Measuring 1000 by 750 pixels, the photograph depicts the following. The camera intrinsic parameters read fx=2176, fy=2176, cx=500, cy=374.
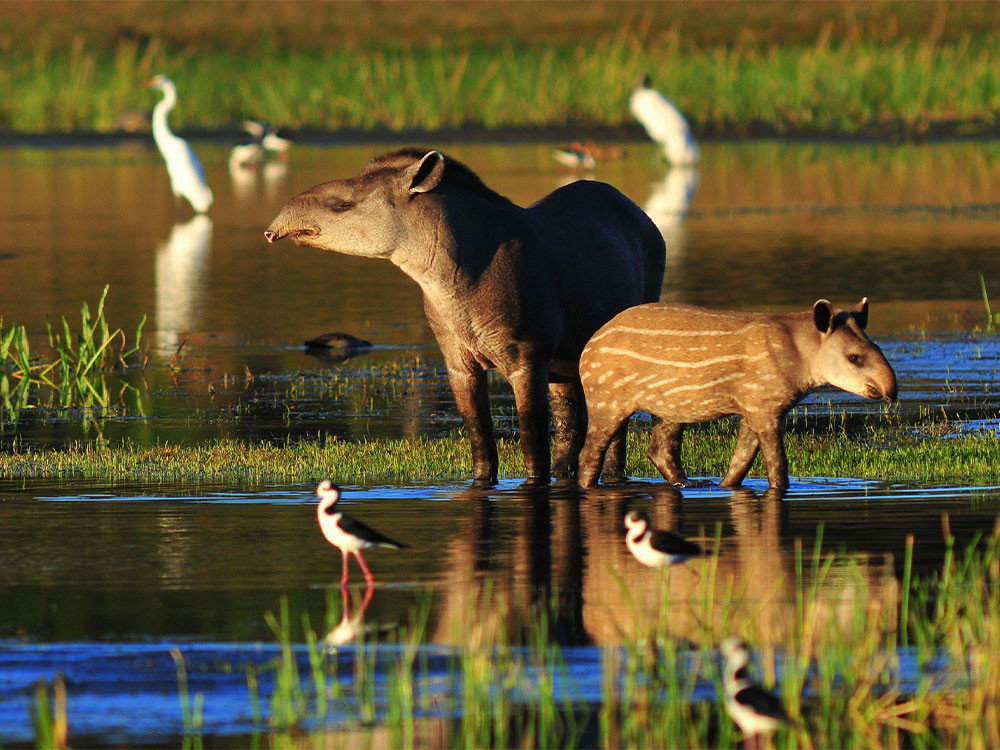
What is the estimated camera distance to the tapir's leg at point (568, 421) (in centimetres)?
1230

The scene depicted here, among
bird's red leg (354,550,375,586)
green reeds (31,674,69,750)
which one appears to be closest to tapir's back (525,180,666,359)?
bird's red leg (354,550,375,586)

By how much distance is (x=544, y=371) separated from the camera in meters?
11.6

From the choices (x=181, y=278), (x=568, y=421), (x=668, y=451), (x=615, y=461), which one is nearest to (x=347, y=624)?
(x=668, y=451)

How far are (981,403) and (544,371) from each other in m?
4.15

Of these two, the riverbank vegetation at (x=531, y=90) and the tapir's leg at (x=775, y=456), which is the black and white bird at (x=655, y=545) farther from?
the riverbank vegetation at (x=531, y=90)

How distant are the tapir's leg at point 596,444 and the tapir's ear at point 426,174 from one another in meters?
1.45

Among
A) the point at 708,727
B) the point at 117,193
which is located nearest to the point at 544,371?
the point at 708,727

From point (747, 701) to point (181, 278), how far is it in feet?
59.6

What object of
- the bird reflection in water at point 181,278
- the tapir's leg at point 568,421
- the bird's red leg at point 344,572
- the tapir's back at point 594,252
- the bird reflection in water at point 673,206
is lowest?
the bird's red leg at point 344,572

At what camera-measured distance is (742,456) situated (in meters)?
11.2

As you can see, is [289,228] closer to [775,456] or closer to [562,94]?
[775,456]

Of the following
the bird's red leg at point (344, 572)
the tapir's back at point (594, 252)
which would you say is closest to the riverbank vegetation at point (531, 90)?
the tapir's back at point (594, 252)

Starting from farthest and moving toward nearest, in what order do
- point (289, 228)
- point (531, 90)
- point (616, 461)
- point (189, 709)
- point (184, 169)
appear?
point (531, 90), point (184, 169), point (616, 461), point (289, 228), point (189, 709)

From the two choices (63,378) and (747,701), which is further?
(63,378)
